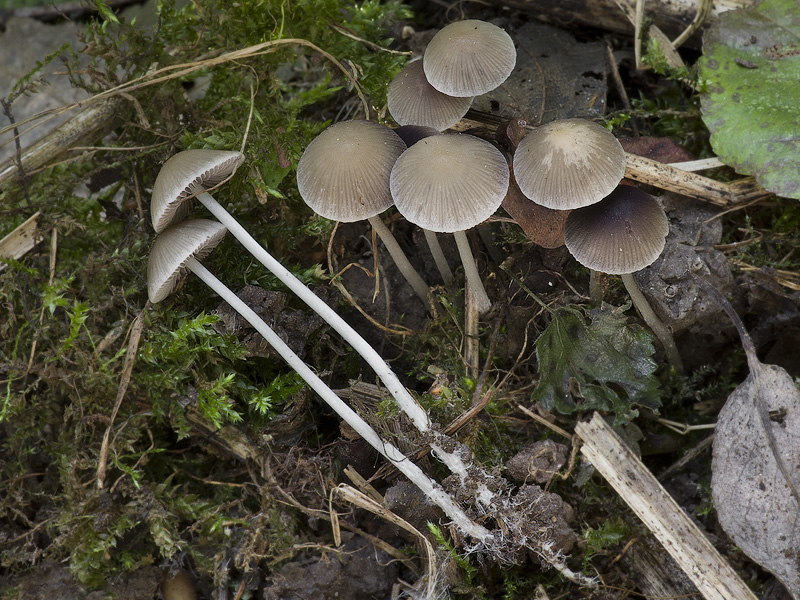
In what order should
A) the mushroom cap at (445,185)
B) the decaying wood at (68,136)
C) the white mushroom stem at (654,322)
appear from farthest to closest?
the decaying wood at (68,136) → the white mushroom stem at (654,322) → the mushroom cap at (445,185)

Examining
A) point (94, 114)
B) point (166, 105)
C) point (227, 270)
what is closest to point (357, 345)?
point (227, 270)

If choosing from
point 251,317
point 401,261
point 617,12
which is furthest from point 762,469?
point 617,12

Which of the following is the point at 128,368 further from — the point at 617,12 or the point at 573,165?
the point at 617,12

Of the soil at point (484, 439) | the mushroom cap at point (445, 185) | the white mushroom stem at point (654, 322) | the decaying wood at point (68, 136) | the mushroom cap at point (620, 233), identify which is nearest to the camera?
the mushroom cap at point (445, 185)

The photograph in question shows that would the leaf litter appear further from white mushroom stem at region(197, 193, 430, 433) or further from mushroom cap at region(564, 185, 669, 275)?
white mushroom stem at region(197, 193, 430, 433)

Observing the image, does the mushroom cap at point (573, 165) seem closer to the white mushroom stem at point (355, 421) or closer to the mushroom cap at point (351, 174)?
the mushroom cap at point (351, 174)

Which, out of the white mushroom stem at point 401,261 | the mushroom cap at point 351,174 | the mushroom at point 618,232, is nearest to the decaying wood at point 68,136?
the mushroom cap at point 351,174

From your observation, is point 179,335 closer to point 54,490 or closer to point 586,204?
point 54,490

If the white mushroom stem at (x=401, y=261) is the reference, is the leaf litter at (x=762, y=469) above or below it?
below
